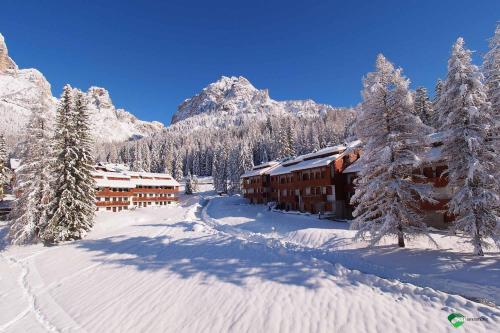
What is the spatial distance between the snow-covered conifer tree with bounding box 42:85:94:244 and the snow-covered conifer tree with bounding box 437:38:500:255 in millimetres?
38192

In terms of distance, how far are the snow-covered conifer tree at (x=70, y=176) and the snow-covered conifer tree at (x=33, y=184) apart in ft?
2.93

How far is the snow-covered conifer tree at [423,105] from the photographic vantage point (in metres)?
55.5

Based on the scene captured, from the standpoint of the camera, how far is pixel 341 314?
38.7 ft

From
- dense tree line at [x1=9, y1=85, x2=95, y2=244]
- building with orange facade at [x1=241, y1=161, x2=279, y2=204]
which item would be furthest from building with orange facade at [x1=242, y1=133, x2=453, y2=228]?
dense tree line at [x1=9, y1=85, x2=95, y2=244]

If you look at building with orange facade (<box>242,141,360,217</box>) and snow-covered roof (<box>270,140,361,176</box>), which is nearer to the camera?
building with orange facade (<box>242,141,360,217</box>)

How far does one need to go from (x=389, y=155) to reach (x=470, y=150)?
4.78 m

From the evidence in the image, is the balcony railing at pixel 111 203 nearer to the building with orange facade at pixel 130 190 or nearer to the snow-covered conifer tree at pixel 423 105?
the building with orange facade at pixel 130 190

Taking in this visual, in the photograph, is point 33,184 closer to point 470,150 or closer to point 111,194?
point 111,194

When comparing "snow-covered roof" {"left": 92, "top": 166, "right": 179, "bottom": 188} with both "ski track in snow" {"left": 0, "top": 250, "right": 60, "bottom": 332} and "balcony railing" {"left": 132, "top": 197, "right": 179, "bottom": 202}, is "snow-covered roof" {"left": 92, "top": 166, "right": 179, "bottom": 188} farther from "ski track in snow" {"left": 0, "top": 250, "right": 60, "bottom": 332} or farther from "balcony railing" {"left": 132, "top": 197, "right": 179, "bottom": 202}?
"ski track in snow" {"left": 0, "top": 250, "right": 60, "bottom": 332}

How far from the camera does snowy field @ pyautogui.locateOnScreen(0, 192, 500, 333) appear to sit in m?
11.7

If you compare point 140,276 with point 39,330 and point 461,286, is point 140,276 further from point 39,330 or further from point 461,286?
point 461,286

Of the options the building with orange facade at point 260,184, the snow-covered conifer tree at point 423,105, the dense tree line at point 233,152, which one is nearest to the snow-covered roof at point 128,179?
the dense tree line at point 233,152

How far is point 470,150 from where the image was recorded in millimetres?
18188

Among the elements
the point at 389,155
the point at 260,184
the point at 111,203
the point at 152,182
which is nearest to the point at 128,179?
the point at 152,182
